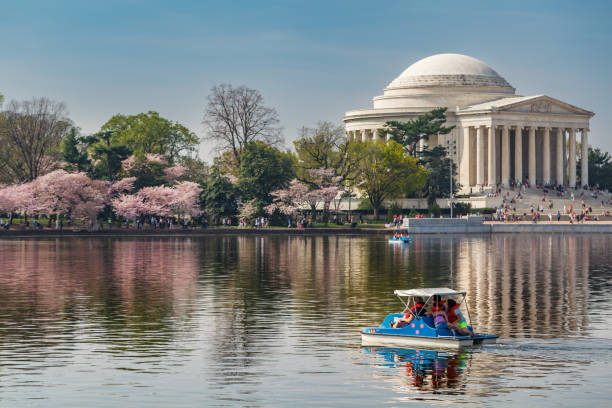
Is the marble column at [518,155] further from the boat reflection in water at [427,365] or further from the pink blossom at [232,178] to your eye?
the boat reflection in water at [427,365]

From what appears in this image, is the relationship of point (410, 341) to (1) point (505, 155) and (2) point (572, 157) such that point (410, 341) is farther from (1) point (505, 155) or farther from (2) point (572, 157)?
(2) point (572, 157)

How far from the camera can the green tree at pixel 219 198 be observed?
127m

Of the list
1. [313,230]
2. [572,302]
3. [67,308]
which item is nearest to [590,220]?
[313,230]

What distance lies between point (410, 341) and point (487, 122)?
14480cm

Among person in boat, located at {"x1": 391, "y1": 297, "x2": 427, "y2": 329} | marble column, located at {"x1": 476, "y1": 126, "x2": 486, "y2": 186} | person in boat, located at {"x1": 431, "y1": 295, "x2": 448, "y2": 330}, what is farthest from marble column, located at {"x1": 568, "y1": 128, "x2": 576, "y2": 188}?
person in boat, located at {"x1": 431, "y1": 295, "x2": 448, "y2": 330}

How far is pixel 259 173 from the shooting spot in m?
127

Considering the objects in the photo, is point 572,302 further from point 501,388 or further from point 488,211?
point 488,211

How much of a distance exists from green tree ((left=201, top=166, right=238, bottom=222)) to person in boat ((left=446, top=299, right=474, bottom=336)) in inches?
3788

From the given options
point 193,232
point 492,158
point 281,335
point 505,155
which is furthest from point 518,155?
point 281,335

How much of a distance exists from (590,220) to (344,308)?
102 m

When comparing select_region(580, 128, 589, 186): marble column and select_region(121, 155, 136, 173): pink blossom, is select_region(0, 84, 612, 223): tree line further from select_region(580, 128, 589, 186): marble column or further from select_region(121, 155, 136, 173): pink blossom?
select_region(580, 128, 589, 186): marble column

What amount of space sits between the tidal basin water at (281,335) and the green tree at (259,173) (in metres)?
57.8

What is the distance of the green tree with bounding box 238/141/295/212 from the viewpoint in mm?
127625

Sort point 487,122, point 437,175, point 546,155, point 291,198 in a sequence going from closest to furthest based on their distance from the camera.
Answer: point 291,198
point 437,175
point 487,122
point 546,155
